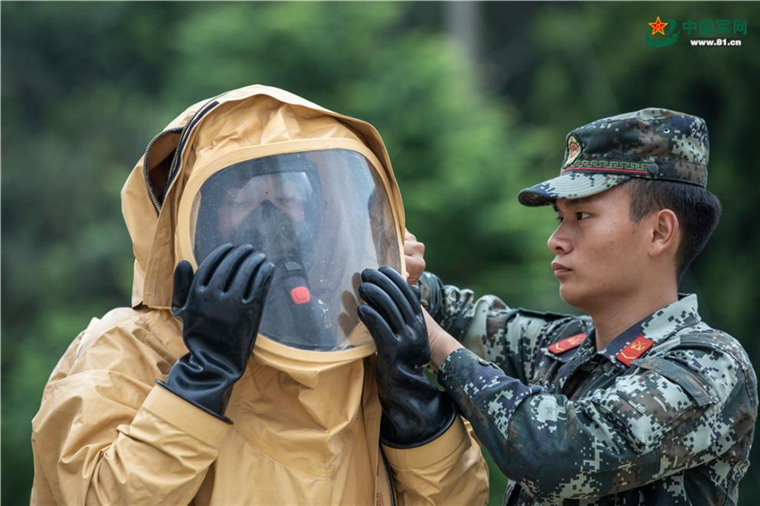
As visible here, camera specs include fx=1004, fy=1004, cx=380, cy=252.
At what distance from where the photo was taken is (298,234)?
2613 mm

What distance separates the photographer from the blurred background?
7.81 m

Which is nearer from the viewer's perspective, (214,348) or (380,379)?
(214,348)

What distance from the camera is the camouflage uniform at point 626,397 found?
2.55 meters

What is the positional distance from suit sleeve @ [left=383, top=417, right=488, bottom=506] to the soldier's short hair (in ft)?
2.64

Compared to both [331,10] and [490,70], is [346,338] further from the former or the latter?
[490,70]

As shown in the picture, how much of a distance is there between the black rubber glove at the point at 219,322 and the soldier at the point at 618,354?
30cm

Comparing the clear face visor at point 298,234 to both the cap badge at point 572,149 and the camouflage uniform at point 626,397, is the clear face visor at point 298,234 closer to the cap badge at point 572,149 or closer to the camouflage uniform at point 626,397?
the camouflage uniform at point 626,397

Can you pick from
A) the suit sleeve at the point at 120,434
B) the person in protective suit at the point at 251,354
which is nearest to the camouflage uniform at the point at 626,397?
the person in protective suit at the point at 251,354

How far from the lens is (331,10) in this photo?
27.4 feet

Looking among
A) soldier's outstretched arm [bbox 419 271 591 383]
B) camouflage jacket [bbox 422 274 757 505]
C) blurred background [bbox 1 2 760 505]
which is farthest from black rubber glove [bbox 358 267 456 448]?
blurred background [bbox 1 2 760 505]

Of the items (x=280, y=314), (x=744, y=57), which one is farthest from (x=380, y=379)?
(x=744, y=57)

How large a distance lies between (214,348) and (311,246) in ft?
1.22

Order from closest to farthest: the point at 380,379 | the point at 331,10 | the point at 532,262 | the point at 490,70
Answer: the point at 380,379 → the point at 532,262 → the point at 331,10 → the point at 490,70

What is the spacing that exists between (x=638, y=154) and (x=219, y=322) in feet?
4.27
